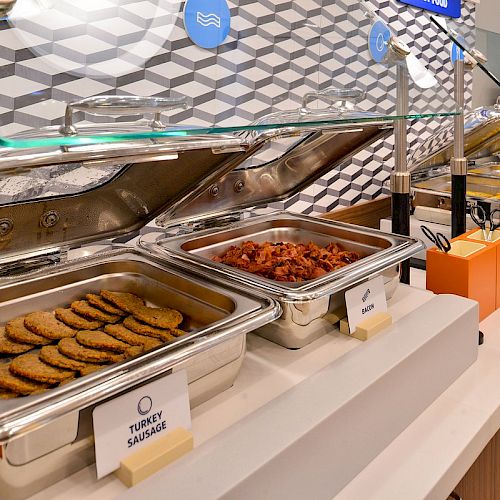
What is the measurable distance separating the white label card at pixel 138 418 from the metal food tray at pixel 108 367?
19 millimetres

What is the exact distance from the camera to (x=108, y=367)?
0.86m

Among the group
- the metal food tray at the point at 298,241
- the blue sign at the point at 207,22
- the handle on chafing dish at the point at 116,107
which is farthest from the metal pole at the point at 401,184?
the handle on chafing dish at the point at 116,107

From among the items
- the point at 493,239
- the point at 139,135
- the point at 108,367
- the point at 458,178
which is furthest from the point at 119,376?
the point at 458,178

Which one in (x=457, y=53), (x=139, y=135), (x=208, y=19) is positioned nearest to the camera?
(x=139, y=135)

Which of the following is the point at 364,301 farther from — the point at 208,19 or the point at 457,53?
the point at 457,53

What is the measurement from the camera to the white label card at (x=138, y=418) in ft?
2.76

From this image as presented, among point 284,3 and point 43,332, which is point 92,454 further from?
point 284,3

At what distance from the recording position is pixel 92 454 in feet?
2.94

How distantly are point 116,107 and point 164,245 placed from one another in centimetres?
67

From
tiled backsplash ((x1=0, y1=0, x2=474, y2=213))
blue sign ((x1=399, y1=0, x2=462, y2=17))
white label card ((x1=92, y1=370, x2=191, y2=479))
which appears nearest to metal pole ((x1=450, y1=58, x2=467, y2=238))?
tiled backsplash ((x1=0, y1=0, x2=474, y2=213))

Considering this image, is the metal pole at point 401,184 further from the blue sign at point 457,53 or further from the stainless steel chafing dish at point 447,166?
the stainless steel chafing dish at point 447,166

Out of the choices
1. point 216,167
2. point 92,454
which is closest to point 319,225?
point 216,167

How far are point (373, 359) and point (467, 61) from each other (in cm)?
126

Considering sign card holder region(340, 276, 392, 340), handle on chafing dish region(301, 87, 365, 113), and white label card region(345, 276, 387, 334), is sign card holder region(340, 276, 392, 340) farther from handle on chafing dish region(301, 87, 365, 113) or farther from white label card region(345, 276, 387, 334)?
handle on chafing dish region(301, 87, 365, 113)
